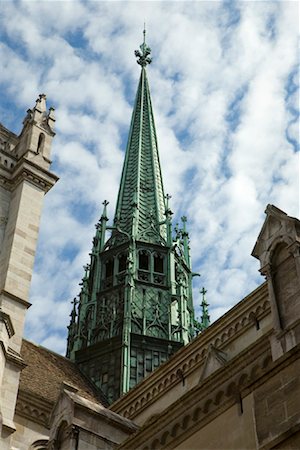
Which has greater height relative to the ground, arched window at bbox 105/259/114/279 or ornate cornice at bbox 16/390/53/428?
arched window at bbox 105/259/114/279

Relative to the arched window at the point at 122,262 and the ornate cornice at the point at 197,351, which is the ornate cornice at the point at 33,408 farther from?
the arched window at the point at 122,262

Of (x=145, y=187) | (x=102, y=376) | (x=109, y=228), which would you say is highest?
(x=145, y=187)

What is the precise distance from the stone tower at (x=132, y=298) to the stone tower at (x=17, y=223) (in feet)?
26.8

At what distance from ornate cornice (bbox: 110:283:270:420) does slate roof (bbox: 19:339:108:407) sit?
1.98 metres

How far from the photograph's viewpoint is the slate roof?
69.2 ft

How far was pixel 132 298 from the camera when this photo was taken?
102ft

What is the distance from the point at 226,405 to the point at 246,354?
1.07m

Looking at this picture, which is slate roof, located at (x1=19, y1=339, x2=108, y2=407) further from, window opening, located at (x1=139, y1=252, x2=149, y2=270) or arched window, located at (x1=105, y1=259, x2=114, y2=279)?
window opening, located at (x1=139, y1=252, x2=149, y2=270)

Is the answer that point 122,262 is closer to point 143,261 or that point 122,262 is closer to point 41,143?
point 143,261

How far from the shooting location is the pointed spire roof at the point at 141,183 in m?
36.3

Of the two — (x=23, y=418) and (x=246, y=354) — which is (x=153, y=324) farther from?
(x=246, y=354)

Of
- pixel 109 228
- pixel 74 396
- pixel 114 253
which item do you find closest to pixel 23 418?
pixel 74 396

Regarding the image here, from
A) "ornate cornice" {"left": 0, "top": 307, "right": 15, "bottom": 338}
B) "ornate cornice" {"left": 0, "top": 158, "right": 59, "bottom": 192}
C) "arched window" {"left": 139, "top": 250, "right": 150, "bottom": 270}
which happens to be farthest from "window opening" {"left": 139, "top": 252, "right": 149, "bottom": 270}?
"ornate cornice" {"left": 0, "top": 307, "right": 15, "bottom": 338}

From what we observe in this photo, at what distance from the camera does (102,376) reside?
28906mm
